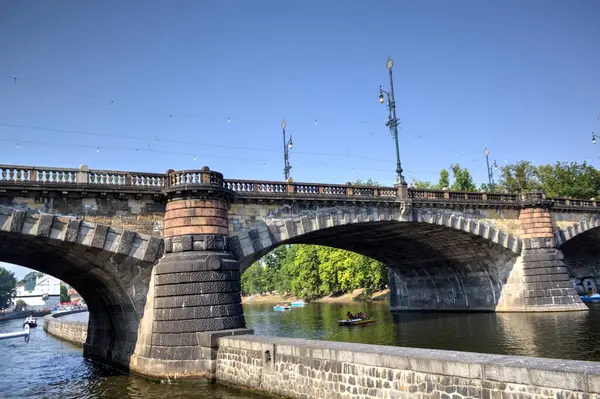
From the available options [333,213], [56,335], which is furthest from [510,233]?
[56,335]

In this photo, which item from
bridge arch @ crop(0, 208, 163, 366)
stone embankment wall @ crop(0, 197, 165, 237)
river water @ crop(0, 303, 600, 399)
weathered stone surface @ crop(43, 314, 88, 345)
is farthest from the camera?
weathered stone surface @ crop(43, 314, 88, 345)

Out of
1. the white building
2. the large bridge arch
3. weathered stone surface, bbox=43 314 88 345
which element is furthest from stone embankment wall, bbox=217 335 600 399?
the white building

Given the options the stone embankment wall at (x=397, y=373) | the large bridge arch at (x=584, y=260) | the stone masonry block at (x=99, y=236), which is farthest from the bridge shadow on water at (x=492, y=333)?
the stone masonry block at (x=99, y=236)

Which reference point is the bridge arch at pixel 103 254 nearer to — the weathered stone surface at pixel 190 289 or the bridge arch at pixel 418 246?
the weathered stone surface at pixel 190 289

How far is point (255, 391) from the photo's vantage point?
16.3m

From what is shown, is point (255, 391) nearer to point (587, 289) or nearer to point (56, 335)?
point (56, 335)

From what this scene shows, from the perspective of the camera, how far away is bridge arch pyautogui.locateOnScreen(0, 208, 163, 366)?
829 inches

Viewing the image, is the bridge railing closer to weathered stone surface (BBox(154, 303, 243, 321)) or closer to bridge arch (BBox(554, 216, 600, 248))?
weathered stone surface (BBox(154, 303, 243, 321))

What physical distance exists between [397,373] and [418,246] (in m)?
32.6

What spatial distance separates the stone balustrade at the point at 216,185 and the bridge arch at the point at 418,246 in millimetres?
1237

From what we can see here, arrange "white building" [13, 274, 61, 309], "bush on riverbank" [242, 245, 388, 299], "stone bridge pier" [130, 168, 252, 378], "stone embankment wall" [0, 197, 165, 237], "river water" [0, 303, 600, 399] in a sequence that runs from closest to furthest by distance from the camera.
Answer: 1. "river water" [0, 303, 600, 399]
2. "stone bridge pier" [130, 168, 252, 378]
3. "stone embankment wall" [0, 197, 165, 237]
4. "bush on riverbank" [242, 245, 388, 299]
5. "white building" [13, 274, 61, 309]

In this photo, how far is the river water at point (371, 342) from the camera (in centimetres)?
1942

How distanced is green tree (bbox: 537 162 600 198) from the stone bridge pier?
54092 millimetres

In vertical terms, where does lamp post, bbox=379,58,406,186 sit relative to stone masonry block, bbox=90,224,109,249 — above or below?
above
